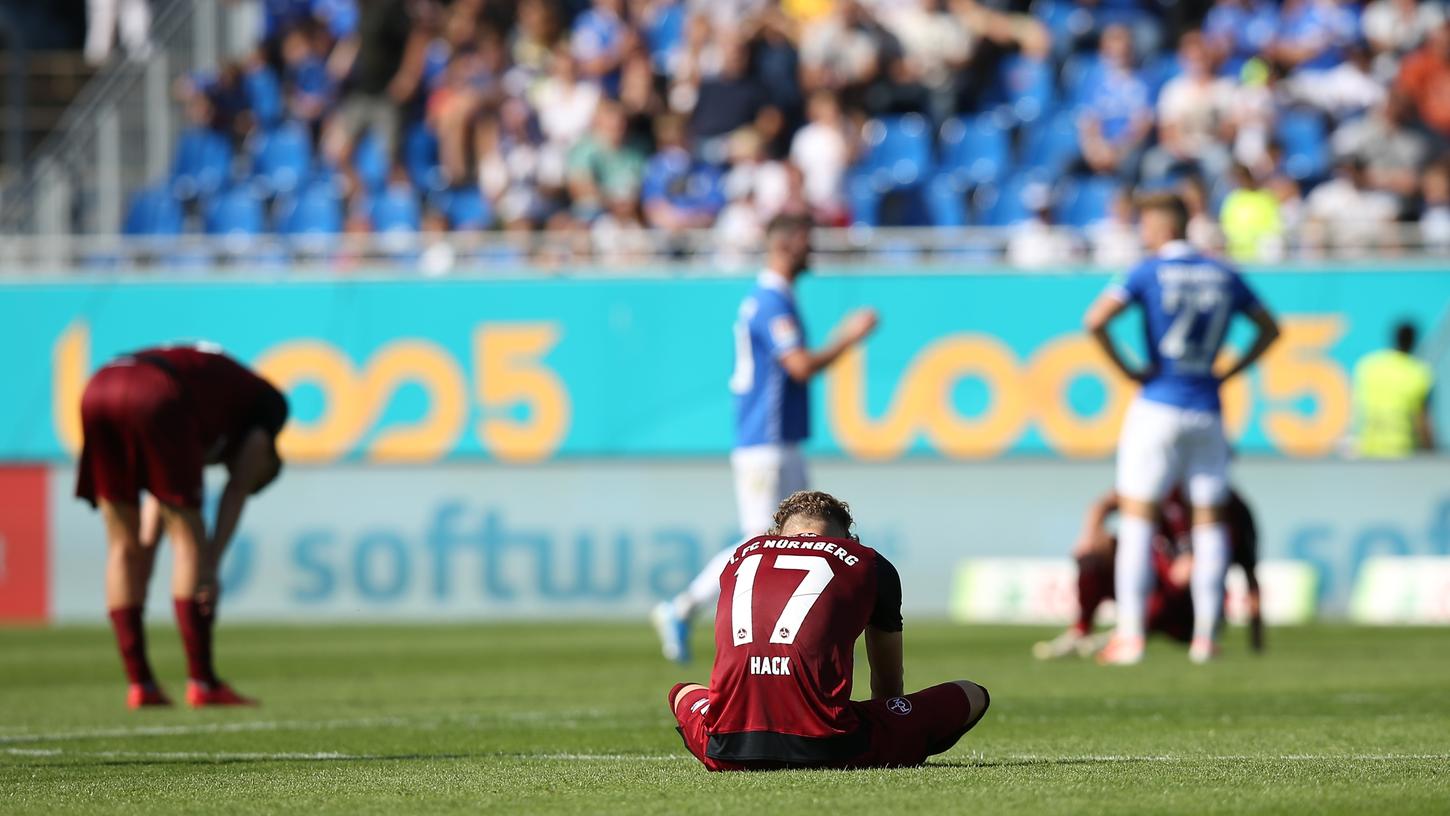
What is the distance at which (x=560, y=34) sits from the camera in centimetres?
2470

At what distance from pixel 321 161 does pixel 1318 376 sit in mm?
10853

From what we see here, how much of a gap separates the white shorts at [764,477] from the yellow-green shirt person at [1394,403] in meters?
7.23

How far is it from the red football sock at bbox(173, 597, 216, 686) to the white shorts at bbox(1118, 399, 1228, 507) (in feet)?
16.9

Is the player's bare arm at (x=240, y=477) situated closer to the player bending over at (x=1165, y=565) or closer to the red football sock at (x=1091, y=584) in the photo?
the player bending over at (x=1165, y=565)

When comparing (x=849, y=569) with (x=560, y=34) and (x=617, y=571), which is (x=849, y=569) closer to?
(x=617, y=571)

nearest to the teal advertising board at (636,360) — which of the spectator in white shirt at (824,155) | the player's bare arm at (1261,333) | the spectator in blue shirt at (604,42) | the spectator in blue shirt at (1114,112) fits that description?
the spectator in white shirt at (824,155)

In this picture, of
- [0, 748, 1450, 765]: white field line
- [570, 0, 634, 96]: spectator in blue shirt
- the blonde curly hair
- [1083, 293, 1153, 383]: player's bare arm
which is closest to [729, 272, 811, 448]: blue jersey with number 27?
[1083, 293, 1153, 383]: player's bare arm

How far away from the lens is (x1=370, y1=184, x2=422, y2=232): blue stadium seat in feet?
75.1

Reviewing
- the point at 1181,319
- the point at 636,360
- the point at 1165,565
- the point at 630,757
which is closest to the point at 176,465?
the point at 630,757

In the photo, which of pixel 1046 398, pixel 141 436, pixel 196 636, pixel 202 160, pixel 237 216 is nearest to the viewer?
pixel 141 436

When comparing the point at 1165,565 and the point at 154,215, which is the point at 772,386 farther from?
the point at 154,215

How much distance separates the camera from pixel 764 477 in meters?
12.8

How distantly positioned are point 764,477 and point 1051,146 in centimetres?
1008

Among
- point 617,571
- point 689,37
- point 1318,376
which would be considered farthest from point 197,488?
Result: point 689,37
